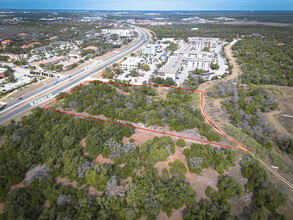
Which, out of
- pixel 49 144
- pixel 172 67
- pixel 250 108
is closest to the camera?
pixel 49 144

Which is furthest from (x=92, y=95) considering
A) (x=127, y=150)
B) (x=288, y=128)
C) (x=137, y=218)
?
(x=288, y=128)

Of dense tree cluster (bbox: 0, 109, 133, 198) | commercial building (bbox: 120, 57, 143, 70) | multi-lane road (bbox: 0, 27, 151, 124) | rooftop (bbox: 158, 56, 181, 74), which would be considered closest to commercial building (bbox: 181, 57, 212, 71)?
rooftop (bbox: 158, 56, 181, 74)

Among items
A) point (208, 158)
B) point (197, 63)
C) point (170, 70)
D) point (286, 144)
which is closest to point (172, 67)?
point (170, 70)

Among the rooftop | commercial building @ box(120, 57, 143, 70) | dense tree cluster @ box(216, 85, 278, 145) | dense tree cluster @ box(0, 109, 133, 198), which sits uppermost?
the rooftop

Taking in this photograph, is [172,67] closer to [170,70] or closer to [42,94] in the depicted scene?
[170,70]

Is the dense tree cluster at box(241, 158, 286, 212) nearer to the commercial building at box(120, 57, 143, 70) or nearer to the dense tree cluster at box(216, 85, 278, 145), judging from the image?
the dense tree cluster at box(216, 85, 278, 145)

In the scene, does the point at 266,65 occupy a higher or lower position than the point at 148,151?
higher

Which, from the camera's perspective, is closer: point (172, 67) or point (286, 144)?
point (286, 144)

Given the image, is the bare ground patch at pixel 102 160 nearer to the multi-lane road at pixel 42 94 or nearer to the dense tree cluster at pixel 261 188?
the dense tree cluster at pixel 261 188

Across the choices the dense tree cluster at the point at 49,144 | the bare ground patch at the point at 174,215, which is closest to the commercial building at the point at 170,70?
the dense tree cluster at the point at 49,144

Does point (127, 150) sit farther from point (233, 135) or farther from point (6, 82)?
point (6, 82)
